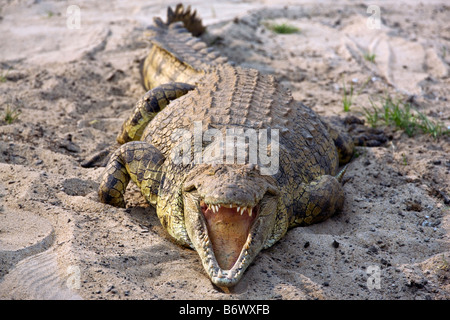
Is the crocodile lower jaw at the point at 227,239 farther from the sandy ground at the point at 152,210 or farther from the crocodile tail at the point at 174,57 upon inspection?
the crocodile tail at the point at 174,57

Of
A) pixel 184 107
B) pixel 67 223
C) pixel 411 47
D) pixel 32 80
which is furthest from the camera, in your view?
pixel 411 47

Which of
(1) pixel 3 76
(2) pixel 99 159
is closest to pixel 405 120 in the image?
(2) pixel 99 159

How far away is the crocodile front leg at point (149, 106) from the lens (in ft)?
15.9

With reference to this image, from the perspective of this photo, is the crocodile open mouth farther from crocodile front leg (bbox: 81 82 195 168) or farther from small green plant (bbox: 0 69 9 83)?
small green plant (bbox: 0 69 9 83)

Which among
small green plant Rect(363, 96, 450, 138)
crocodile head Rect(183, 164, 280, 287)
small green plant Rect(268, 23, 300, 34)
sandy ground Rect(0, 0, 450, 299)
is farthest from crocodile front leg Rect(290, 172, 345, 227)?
small green plant Rect(268, 23, 300, 34)

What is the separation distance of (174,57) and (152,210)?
7.87 ft

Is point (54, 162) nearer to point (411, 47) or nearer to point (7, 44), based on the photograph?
point (7, 44)

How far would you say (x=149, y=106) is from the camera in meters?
4.82

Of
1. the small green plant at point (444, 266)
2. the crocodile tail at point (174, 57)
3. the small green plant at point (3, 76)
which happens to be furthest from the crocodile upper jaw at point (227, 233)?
the small green plant at point (3, 76)

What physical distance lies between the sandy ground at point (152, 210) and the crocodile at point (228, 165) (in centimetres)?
19

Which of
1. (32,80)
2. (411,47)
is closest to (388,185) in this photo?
(411,47)

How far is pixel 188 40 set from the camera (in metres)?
6.29

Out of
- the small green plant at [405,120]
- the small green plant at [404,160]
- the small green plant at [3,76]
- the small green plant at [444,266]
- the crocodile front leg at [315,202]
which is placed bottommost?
the small green plant at [404,160]

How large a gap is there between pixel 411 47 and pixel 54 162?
19.4 feet
